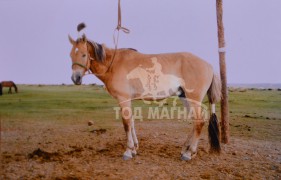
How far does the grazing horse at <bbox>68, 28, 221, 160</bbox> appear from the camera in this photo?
5.43 m

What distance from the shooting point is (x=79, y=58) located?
16.5 ft

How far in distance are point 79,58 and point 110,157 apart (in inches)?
74.5

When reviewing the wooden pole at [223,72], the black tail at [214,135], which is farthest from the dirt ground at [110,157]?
the wooden pole at [223,72]

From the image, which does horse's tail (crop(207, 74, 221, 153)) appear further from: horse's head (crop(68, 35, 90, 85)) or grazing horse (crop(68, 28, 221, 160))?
horse's head (crop(68, 35, 90, 85))

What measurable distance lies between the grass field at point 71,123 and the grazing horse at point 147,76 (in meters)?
Result: 0.48

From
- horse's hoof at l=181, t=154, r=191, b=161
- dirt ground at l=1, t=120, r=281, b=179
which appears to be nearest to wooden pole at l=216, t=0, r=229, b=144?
dirt ground at l=1, t=120, r=281, b=179

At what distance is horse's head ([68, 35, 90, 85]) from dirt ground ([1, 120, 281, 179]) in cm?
92

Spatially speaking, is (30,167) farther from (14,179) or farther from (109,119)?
(109,119)

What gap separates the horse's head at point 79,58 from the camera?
4949 mm

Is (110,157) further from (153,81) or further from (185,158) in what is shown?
(153,81)

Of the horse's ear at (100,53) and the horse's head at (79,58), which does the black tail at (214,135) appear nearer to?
the horse's ear at (100,53)

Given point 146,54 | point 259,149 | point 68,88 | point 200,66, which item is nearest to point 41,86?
point 68,88

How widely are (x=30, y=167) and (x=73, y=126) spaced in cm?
130

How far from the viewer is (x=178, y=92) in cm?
575
